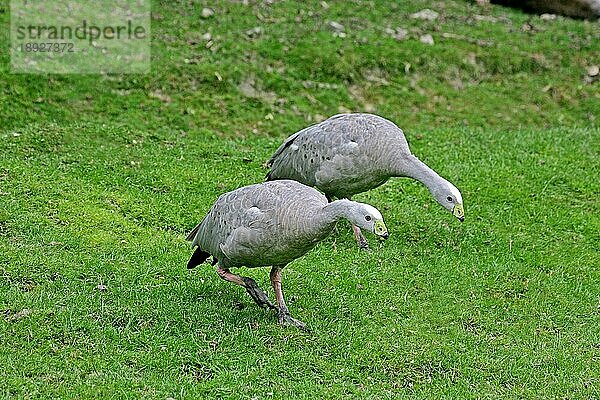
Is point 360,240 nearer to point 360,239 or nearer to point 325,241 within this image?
point 360,239

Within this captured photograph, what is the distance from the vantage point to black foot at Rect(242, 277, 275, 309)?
280 inches

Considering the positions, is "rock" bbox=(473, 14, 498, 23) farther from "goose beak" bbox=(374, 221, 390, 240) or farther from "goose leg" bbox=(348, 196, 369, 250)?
"goose beak" bbox=(374, 221, 390, 240)

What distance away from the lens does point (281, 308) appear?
23.2ft

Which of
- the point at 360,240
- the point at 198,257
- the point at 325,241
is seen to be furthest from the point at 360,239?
the point at 198,257

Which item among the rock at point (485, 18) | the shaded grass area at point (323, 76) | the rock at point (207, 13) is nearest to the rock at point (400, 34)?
the shaded grass area at point (323, 76)

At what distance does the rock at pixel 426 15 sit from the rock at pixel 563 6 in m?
2.15

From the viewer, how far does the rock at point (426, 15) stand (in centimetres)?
1584

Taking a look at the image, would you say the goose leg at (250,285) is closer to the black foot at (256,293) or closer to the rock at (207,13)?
the black foot at (256,293)

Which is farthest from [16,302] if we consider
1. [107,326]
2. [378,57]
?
[378,57]

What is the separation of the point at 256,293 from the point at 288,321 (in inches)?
14.5

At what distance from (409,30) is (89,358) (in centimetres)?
1062

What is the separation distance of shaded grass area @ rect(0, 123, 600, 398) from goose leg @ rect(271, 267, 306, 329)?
0.32 feet

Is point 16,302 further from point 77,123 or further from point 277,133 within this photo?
Result: point 277,133

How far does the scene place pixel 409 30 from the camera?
15.3 meters
